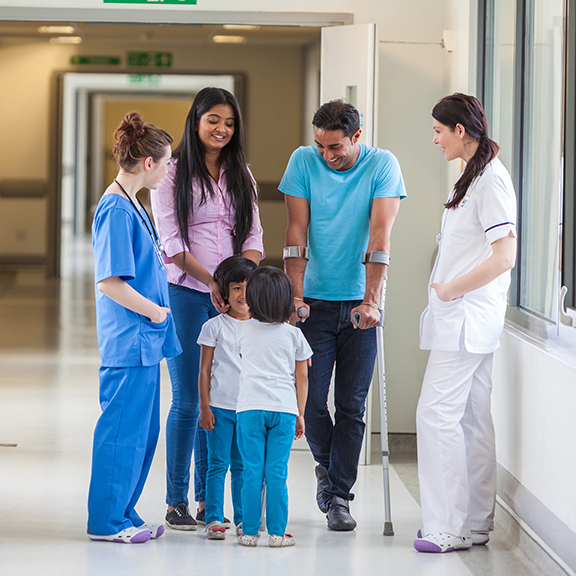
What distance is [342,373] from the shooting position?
124 inches

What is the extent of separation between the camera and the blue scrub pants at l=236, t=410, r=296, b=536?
9.04 ft

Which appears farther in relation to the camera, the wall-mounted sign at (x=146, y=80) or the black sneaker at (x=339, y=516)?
the wall-mounted sign at (x=146, y=80)

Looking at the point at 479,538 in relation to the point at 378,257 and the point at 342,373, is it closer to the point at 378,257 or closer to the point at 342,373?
the point at 342,373

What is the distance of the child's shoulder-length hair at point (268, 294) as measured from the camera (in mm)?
2719

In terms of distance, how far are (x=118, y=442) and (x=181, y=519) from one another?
466mm

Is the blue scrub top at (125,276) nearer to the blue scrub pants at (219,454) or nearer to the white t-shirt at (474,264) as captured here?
the blue scrub pants at (219,454)

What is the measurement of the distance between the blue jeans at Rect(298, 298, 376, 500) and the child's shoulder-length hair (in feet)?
1.22

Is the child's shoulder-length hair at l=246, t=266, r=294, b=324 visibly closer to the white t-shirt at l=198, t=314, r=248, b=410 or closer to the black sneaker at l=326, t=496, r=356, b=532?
the white t-shirt at l=198, t=314, r=248, b=410

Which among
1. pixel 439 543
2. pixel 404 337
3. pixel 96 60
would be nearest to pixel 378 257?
pixel 439 543

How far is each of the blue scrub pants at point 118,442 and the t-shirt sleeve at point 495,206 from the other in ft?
4.14

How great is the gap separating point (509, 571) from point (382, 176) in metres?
1.45

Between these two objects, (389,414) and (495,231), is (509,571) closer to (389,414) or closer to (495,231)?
(495,231)

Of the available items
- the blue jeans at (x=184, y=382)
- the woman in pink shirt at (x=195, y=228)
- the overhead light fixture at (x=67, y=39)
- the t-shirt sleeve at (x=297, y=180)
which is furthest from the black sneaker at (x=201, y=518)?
the overhead light fixture at (x=67, y=39)

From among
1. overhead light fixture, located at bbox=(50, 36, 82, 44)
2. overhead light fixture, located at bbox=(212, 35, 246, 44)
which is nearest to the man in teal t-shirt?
overhead light fixture, located at bbox=(212, 35, 246, 44)
